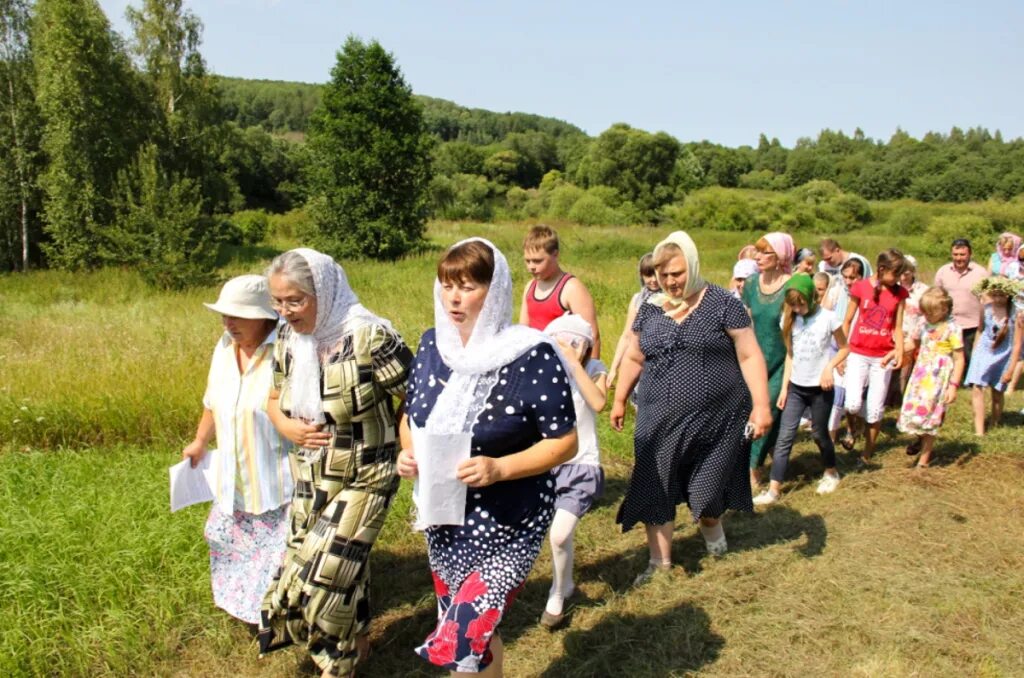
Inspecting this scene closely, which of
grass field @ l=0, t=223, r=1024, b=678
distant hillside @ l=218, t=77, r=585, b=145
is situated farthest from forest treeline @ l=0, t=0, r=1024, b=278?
distant hillside @ l=218, t=77, r=585, b=145

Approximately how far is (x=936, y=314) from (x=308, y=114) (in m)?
105

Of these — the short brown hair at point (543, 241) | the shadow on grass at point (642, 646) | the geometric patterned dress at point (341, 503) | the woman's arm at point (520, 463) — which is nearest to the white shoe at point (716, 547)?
the shadow on grass at point (642, 646)

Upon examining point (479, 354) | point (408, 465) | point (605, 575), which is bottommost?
point (605, 575)

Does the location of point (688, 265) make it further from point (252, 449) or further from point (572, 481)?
point (252, 449)

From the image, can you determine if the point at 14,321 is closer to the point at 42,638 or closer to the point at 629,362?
the point at 42,638

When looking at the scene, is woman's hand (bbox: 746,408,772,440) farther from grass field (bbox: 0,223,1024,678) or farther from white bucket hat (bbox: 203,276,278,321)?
white bucket hat (bbox: 203,276,278,321)

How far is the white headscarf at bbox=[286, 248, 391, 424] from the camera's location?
283cm

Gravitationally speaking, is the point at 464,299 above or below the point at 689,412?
above

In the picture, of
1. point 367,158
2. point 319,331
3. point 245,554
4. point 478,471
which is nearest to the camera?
point 478,471

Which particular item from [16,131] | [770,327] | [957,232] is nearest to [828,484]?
[770,327]

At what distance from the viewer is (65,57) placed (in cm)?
2033

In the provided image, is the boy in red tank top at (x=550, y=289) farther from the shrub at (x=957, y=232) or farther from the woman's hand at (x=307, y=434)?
the shrub at (x=957, y=232)

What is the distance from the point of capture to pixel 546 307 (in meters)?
4.12

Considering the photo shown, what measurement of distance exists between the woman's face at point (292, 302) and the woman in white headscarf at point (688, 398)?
171 cm
